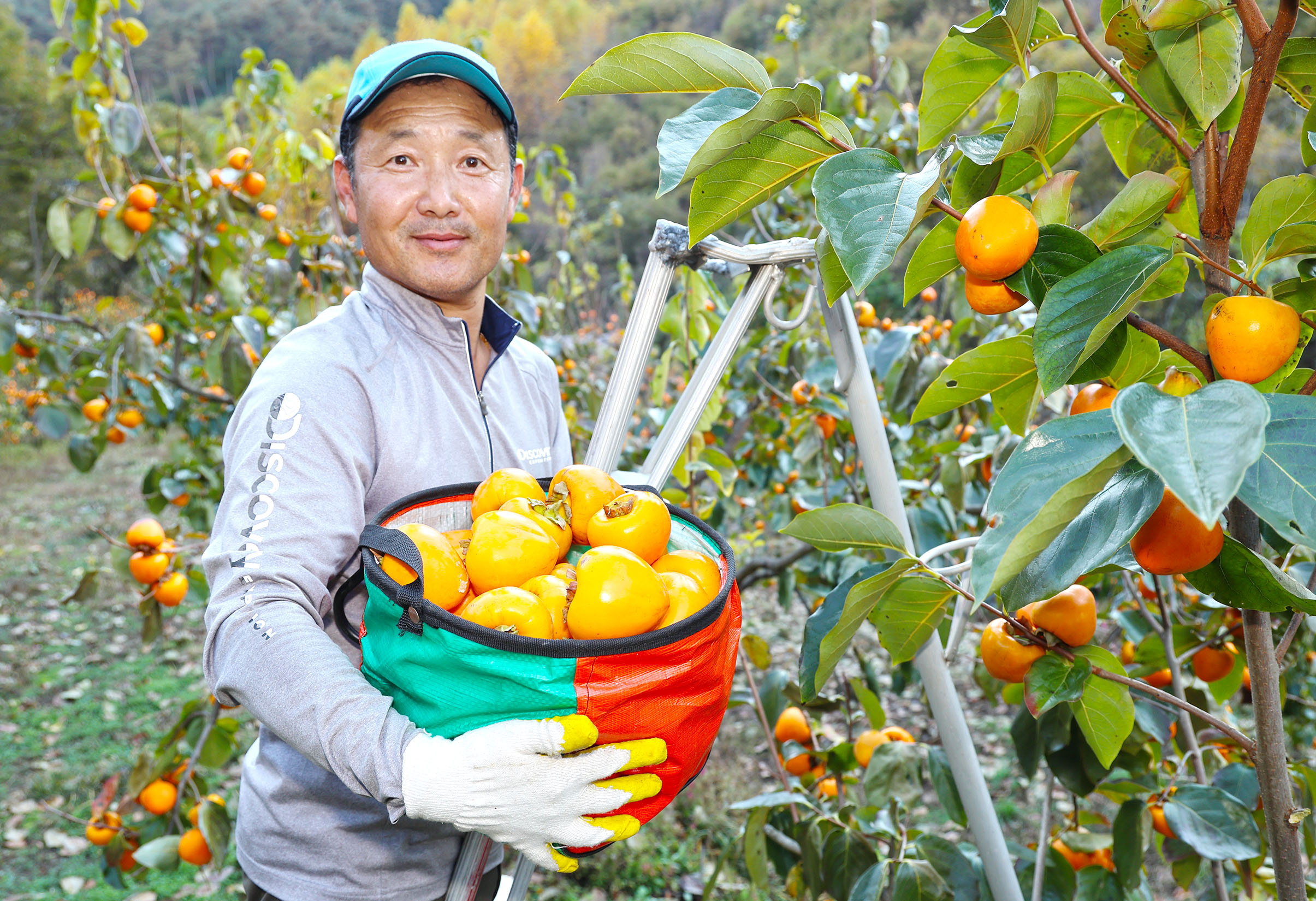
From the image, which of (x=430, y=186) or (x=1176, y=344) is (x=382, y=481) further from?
(x=1176, y=344)

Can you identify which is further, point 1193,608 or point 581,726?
point 1193,608

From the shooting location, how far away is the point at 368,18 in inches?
1202

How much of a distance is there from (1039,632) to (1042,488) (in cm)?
55

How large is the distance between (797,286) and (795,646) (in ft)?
7.30

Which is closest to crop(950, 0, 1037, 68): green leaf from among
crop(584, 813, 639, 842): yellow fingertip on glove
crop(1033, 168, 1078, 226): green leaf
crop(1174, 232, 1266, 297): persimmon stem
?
crop(1033, 168, 1078, 226): green leaf

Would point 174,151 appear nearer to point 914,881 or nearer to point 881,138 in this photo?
point 881,138

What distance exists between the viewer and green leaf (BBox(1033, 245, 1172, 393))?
64cm

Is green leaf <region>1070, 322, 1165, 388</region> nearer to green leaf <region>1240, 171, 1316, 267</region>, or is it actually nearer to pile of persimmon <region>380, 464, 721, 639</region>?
green leaf <region>1240, 171, 1316, 267</region>

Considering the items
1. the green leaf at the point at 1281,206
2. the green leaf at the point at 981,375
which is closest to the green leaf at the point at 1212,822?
the green leaf at the point at 981,375

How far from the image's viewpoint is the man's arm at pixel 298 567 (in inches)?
35.0


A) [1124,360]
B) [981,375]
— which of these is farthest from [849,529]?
[1124,360]

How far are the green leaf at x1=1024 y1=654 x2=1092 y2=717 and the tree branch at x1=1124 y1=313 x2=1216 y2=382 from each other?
1.21ft

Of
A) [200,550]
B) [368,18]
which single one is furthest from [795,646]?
[368,18]

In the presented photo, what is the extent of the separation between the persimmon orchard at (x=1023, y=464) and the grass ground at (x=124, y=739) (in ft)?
2.53
